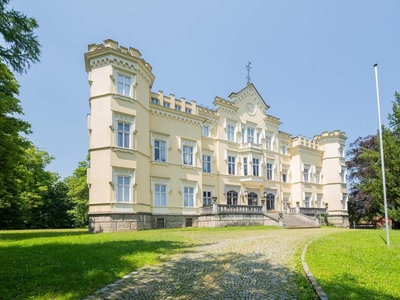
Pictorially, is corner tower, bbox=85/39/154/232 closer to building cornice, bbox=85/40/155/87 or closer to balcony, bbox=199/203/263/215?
building cornice, bbox=85/40/155/87

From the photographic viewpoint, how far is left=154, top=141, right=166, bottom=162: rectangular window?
26.6 m

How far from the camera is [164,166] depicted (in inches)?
1054

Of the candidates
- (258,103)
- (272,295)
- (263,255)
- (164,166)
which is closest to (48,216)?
(164,166)

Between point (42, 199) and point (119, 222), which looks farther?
point (42, 199)

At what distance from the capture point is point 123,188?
22500 millimetres

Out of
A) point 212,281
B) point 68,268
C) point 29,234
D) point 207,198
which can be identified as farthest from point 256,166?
point 68,268

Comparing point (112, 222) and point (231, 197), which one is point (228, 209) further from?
point (112, 222)

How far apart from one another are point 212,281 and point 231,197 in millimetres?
24677

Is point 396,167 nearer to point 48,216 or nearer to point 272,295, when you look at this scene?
point 272,295

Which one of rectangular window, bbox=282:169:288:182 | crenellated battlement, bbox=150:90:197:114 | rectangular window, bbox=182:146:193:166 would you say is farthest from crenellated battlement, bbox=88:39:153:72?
rectangular window, bbox=282:169:288:182

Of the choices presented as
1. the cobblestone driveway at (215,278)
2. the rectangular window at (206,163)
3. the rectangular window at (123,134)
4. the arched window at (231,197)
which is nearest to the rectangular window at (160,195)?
the rectangular window at (123,134)

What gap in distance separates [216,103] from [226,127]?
106 inches

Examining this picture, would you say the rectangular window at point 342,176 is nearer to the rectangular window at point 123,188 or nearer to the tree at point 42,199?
the rectangular window at point 123,188

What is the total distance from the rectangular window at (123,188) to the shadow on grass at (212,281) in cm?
1358
